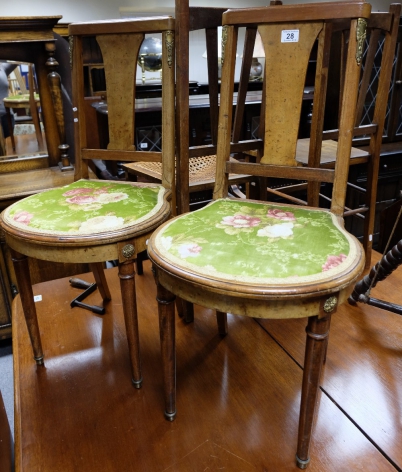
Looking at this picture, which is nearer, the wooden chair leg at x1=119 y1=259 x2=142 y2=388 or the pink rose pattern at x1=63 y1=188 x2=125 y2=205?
the wooden chair leg at x1=119 y1=259 x2=142 y2=388

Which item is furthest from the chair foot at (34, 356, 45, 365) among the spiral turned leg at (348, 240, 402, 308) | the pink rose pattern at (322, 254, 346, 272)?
the spiral turned leg at (348, 240, 402, 308)

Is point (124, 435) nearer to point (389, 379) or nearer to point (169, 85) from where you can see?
point (389, 379)

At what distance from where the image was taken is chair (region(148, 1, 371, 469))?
775 mm

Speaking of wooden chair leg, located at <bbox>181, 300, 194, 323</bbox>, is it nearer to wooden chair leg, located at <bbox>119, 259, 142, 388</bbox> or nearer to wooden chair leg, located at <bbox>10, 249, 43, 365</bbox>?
wooden chair leg, located at <bbox>119, 259, 142, 388</bbox>

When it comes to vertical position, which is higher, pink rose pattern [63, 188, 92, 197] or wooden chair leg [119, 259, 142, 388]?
pink rose pattern [63, 188, 92, 197]

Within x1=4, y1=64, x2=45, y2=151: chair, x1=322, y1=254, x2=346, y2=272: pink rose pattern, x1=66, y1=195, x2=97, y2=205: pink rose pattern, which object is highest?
x1=4, y1=64, x2=45, y2=151: chair

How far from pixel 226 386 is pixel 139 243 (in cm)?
50

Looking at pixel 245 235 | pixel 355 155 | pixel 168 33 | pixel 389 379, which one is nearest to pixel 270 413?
pixel 389 379

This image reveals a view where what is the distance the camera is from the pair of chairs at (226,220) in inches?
31.0

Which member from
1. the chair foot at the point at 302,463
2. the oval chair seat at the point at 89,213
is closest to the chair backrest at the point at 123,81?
the oval chair seat at the point at 89,213

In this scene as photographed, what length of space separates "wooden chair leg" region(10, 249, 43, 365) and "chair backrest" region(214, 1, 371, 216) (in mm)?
582

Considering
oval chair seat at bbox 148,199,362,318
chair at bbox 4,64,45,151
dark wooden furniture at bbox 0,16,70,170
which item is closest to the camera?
oval chair seat at bbox 148,199,362,318

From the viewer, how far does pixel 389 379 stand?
1.17 m

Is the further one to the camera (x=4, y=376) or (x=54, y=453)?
(x=4, y=376)
